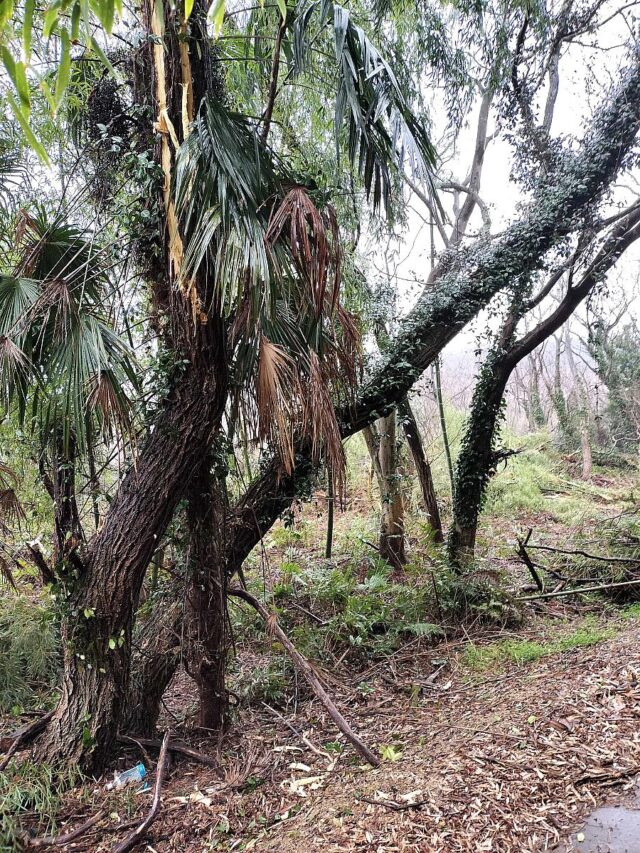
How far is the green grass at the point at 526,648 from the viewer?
4.20m

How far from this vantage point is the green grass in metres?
4.20

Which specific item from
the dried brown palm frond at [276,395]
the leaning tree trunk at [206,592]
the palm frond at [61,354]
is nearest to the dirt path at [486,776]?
the leaning tree trunk at [206,592]

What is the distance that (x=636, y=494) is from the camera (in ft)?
33.2

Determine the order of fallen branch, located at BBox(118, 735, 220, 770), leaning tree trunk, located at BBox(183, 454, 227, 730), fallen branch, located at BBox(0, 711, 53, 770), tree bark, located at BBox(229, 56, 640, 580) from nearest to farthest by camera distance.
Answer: fallen branch, located at BBox(0, 711, 53, 770) < fallen branch, located at BBox(118, 735, 220, 770) < leaning tree trunk, located at BBox(183, 454, 227, 730) < tree bark, located at BBox(229, 56, 640, 580)

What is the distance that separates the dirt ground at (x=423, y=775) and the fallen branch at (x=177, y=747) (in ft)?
0.18

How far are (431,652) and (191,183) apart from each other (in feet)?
13.6

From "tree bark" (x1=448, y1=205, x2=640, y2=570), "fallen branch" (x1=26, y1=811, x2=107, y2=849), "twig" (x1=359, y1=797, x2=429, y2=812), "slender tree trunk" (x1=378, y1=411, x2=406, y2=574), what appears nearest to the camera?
"twig" (x1=359, y1=797, x2=429, y2=812)

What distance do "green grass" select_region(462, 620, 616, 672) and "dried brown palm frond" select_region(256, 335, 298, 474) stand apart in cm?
296

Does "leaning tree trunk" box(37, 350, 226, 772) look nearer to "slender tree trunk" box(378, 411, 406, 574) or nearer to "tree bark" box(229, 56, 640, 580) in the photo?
"tree bark" box(229, 56, 640, 580)

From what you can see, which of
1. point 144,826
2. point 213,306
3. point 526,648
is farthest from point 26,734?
point 526,648

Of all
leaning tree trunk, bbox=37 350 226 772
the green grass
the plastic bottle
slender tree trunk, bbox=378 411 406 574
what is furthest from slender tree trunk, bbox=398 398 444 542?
the plastic bottle

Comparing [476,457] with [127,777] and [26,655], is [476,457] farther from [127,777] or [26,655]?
[26,655]

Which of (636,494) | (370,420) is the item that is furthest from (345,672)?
(636,494)

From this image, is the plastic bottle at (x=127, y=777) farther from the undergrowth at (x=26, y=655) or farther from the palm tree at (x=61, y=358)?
the undergrowth at (x=26, y=655)
